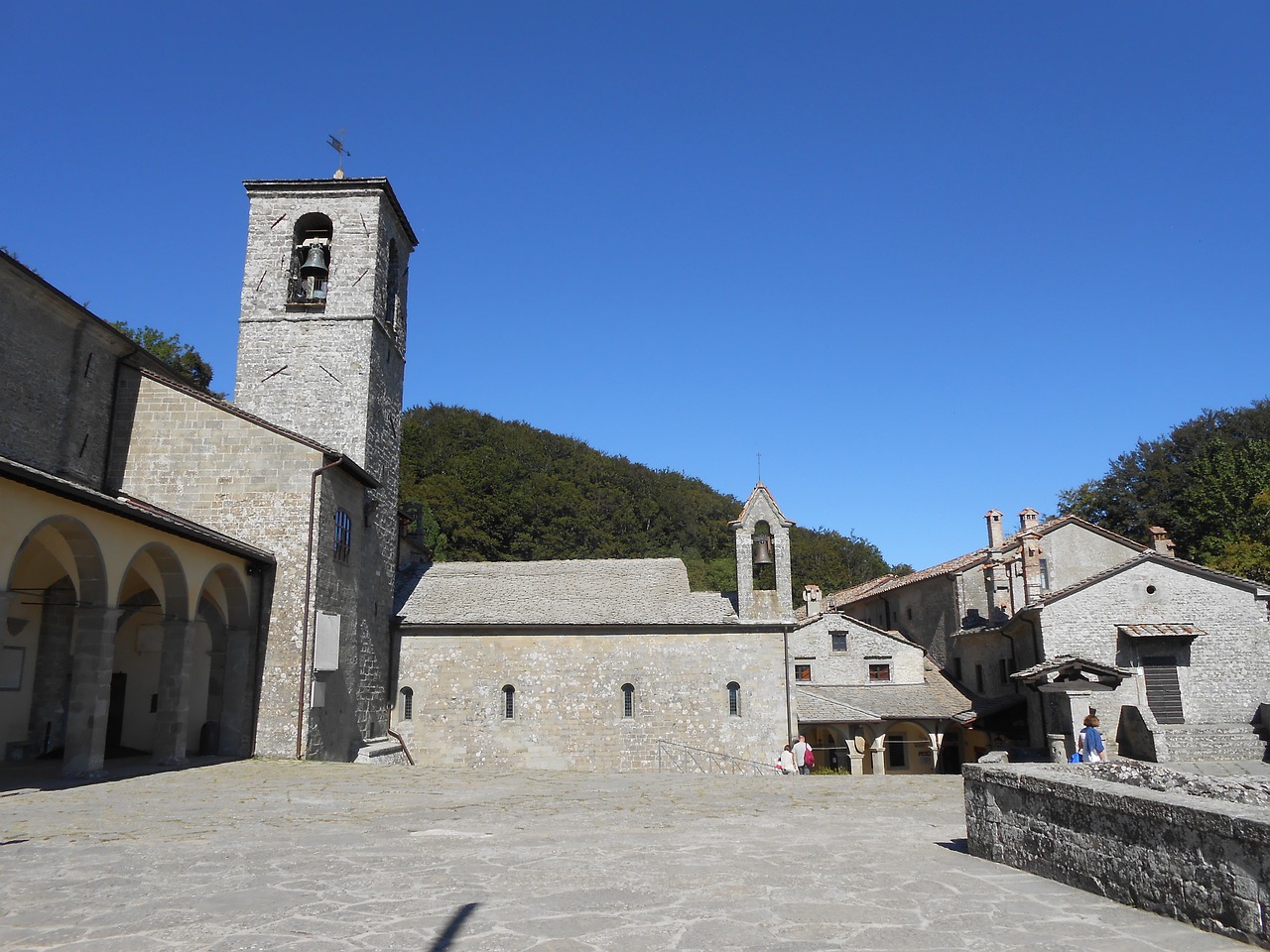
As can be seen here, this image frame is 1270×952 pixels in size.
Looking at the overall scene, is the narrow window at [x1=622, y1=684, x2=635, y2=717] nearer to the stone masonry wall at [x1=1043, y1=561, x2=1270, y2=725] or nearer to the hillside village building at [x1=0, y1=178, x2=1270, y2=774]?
the hillside village building at [x1=0, y1=178, x2=1270, y2=774]

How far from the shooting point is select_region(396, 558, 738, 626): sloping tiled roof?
24672mm

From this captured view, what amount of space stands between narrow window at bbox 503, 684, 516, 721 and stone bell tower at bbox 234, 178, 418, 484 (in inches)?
260

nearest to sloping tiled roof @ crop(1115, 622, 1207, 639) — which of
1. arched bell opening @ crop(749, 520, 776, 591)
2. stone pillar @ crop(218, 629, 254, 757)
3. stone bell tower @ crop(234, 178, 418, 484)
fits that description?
arched bell opening @ crop(749, 520, 776, 591)

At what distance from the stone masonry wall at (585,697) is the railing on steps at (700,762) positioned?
172 mm

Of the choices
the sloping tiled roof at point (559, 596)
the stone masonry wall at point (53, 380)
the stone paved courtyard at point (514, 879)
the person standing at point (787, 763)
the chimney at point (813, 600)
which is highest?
the stone masonry wall at point (53, 380)

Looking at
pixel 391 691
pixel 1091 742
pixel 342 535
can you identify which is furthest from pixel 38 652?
pixel 1091 742

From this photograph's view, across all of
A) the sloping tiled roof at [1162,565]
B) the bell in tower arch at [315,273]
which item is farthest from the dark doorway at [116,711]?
the sloping tiled roof at [1162,565]

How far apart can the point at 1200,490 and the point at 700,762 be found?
36.0 m

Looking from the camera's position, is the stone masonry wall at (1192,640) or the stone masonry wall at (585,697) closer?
the stone masonry wall at (585,697)

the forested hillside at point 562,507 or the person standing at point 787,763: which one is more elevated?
the forested hillside at point 562,507

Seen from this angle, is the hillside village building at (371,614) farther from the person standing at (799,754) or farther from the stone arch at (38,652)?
the person standing at (799,754)

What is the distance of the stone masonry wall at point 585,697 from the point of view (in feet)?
78.1

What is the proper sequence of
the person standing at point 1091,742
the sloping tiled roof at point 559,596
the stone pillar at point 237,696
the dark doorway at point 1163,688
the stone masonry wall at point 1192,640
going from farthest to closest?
the stone masonry wall at point 1192,640 < the dark doorway at point 1163,688 < the sloping tiled roof at point 559,596 < the stone pillar at point 237,696 < the person standing at point 1091,742

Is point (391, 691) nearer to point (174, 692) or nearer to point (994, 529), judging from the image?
point (174, 692)
